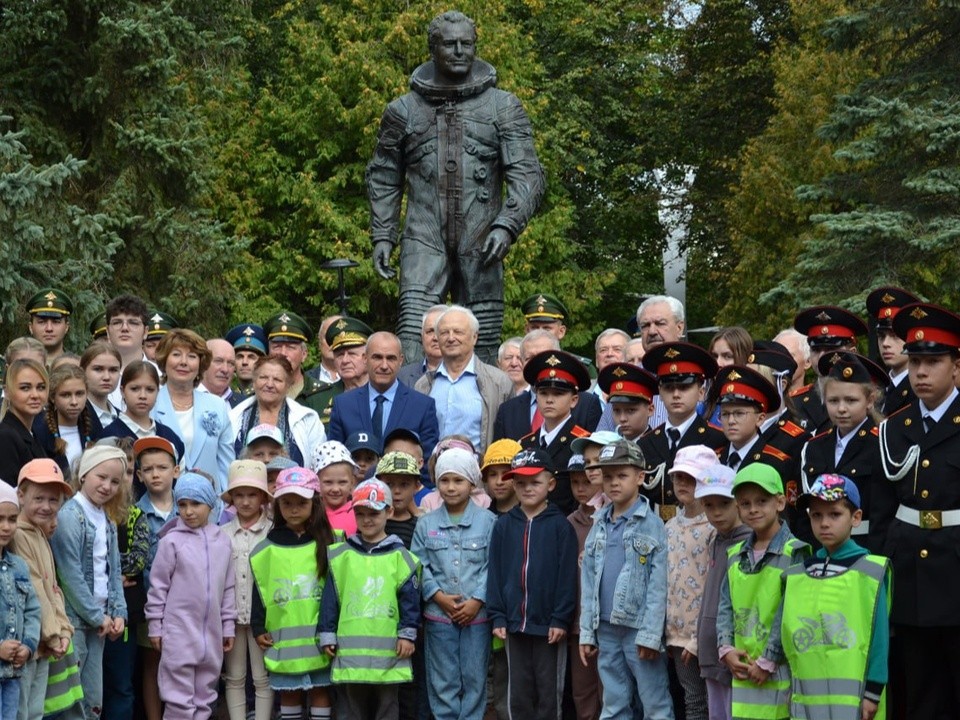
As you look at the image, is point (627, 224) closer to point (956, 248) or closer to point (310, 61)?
point (310, 61)

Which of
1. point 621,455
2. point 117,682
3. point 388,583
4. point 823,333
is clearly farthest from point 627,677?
point 117,682

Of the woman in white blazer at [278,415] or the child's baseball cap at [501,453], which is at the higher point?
the woman in white blazer at [278,415]

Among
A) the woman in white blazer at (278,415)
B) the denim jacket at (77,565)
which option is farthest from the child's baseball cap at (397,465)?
the denim jacket at (77,565)

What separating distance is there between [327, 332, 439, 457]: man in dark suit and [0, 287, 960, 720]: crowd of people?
0.02m

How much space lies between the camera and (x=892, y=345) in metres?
9.52

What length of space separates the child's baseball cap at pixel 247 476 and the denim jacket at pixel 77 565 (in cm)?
84

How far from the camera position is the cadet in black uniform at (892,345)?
9086 millimetres

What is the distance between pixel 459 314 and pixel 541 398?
941 millimetres

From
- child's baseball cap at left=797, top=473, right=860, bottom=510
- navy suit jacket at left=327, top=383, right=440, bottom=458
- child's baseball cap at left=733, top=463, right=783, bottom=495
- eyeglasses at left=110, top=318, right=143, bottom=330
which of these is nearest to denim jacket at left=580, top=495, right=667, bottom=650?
child's baseball cap at left=733, top=463, right=783, bottom=495

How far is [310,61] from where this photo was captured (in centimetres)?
3075

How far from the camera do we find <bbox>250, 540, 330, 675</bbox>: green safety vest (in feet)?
30.0

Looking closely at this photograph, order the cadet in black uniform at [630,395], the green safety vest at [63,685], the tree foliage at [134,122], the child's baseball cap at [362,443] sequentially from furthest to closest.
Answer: the tree foliage at [134,122] → the child's baseball cap at [362,443] → the cadet in black uniform at [630,395] → the green safety vest at [63,685]

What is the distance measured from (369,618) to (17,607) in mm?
1842

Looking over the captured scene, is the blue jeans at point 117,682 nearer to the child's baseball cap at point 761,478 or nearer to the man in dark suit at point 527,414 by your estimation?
the man in dark suit at point 527,414
